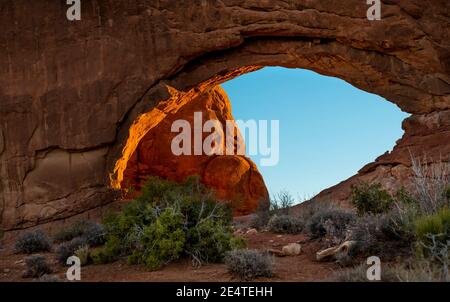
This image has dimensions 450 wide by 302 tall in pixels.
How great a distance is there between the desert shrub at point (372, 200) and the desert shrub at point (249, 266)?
350 centimetres

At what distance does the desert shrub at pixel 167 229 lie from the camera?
6965mm

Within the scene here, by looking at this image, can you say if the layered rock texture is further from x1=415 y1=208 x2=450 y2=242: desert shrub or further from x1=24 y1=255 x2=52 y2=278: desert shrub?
x1=415 y1=208 x2=450 y2=242: desert shrub

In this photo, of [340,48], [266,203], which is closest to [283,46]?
[340,48]

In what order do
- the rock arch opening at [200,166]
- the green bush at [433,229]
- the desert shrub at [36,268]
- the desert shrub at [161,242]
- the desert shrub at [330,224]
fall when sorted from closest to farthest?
the green bush at [433,229] < the desert shrub at [161,242] < the desert shrub at [36,268] < the desert shrub at [330,224] < the rock arch opening at [200,166]

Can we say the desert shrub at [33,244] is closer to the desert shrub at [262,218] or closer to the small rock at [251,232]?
the small rock at [251,232]

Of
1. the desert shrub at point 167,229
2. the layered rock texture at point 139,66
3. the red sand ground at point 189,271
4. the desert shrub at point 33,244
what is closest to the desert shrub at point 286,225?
the red sand ground at point 189,271

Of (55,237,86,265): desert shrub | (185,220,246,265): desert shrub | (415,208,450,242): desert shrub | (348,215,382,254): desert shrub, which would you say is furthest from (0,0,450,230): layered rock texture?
(415,208,450,242): desert shrub

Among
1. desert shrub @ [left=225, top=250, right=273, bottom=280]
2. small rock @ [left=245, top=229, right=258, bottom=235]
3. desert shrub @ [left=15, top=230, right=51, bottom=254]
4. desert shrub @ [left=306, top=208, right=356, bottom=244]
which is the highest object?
desert shrub @ [left=306, top=208, right=356, bottom=244]

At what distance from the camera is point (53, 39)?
14633 mm

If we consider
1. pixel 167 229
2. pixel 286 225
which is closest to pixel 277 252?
pixel 167 229

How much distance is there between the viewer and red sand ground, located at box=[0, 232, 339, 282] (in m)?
5.93

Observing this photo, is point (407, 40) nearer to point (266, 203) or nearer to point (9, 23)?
point (266, 203)

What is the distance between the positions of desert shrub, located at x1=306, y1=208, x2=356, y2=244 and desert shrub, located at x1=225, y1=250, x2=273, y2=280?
172 centimetres
